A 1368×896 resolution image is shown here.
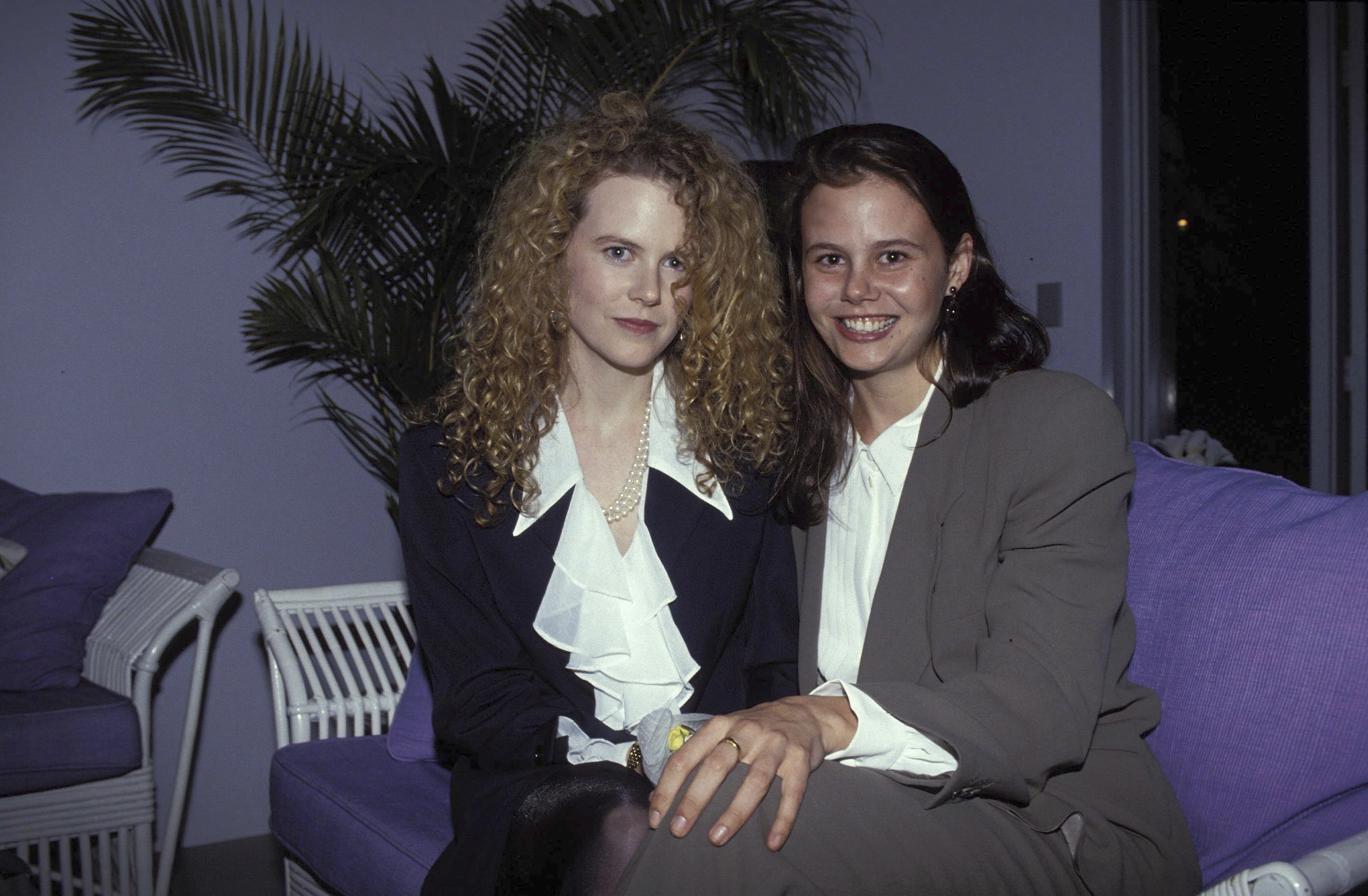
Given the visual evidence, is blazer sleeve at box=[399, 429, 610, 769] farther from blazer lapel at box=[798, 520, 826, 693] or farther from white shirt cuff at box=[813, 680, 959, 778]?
white shirt cuff at box=[813, 680, 959, 778]

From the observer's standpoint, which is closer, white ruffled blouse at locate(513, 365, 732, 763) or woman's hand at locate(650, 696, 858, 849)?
woman's hand at locate(650, 696, 858, 849)

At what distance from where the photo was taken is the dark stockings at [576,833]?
1194 mm

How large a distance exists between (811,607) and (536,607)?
406mm

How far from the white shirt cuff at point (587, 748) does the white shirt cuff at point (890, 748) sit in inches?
16.5

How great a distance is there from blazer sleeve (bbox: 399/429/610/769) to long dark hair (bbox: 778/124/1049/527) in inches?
18.6

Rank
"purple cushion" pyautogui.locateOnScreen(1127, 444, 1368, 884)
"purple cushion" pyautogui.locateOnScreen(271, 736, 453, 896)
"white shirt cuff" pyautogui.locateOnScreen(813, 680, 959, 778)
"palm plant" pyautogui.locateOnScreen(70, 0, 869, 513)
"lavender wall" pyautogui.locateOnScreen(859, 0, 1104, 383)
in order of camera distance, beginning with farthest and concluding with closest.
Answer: "lavender wall" pyautogui.locateOnScreen(859, 0, 1104, 383) < "palm plant" pyautogui.locateOnScreen(70, 0, 869, 513) < "purple cushion" pyautogui.locateOnScreen(271, 736, 453, 896) < "purple cushion" pyautogui.locateOnScreen(1127, 444, 1368, 884) < "white shirt cuff" pyautogui.locateOnScreen(813, 680, 959, 778)

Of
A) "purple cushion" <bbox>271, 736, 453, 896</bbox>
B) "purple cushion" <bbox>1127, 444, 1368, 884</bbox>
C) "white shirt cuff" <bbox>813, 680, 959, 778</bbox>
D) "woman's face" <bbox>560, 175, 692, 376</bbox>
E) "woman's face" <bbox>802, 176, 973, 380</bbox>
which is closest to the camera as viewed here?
"white shirt cuff" <bbox>813, 680, 959, 778</bbox>

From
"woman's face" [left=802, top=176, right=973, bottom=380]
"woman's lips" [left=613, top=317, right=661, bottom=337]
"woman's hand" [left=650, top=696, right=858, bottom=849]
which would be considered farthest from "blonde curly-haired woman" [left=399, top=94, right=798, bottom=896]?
"woman's hand" [left=650, top=696, right=858, bottom=849]

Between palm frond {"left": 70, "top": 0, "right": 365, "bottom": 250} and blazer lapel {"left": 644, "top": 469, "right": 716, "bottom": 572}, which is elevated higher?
palm frond {"left": 70, "top": 0, "right": 365, "bottom": 250}

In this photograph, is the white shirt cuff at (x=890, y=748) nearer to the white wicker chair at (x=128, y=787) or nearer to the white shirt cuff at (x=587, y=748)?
the white shirt cuff at (x=587, y=748)

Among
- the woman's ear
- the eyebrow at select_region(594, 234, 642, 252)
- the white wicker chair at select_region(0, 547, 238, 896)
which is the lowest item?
the white wicker chair at select_region(0, 547, 238, 896)

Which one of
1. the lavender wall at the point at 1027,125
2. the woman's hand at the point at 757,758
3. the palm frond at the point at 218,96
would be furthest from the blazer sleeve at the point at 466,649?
the lavender wall at the point at 1027,125

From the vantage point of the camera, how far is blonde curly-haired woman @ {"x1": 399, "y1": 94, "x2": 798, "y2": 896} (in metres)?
1.62

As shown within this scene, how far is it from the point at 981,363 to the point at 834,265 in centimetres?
26
